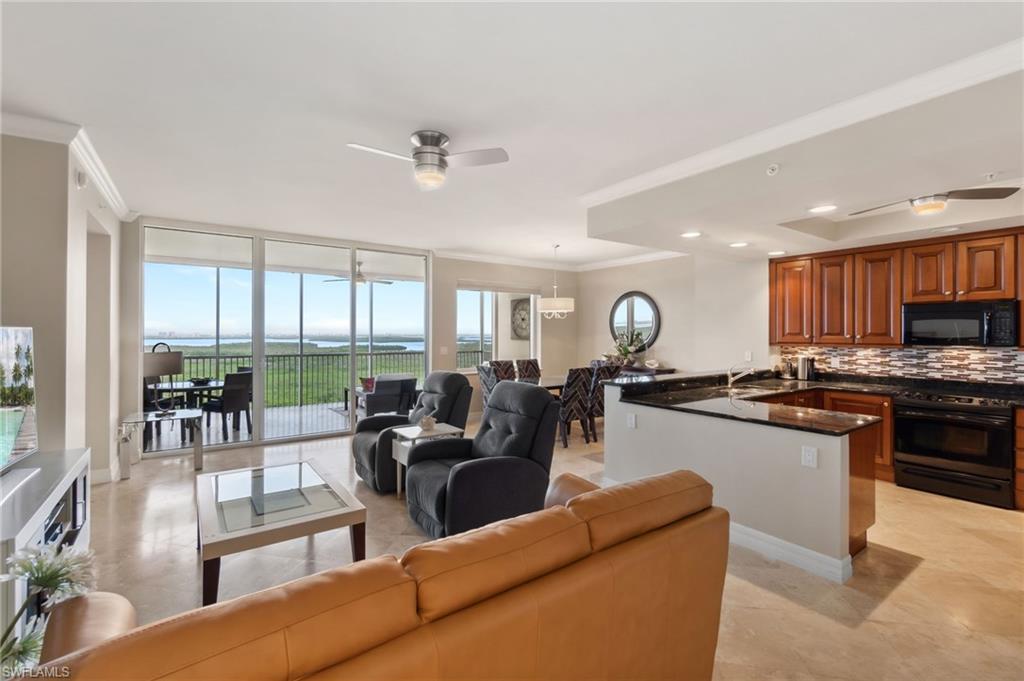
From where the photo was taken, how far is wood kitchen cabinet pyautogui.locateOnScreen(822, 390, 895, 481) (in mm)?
4164

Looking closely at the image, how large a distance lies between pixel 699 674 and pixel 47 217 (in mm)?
4136

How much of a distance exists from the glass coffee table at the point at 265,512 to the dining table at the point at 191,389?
277cm

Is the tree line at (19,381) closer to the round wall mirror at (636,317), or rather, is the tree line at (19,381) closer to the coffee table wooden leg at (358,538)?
the coffee table wooden leg at (358,538)

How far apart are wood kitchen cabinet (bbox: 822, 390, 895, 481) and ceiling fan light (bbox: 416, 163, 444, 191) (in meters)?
4.16

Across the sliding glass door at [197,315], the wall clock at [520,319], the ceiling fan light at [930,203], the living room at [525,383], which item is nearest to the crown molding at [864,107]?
the living room at [525,383]

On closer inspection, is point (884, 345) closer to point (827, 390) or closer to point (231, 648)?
point (827, 390)

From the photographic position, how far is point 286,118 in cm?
269

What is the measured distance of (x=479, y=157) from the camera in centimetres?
262

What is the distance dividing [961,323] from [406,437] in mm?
4704

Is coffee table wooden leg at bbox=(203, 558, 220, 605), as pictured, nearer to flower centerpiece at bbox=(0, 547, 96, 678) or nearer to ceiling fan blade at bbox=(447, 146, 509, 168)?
flower centerpiece at bbox=(0, 547, 96, 678)

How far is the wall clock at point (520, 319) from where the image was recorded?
851 centimetres

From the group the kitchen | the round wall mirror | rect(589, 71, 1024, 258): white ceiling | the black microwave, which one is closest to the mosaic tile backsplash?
the kitchen

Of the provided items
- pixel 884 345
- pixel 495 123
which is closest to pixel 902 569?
pixel 884 345

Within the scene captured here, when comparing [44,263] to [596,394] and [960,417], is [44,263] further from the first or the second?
[960,417]
